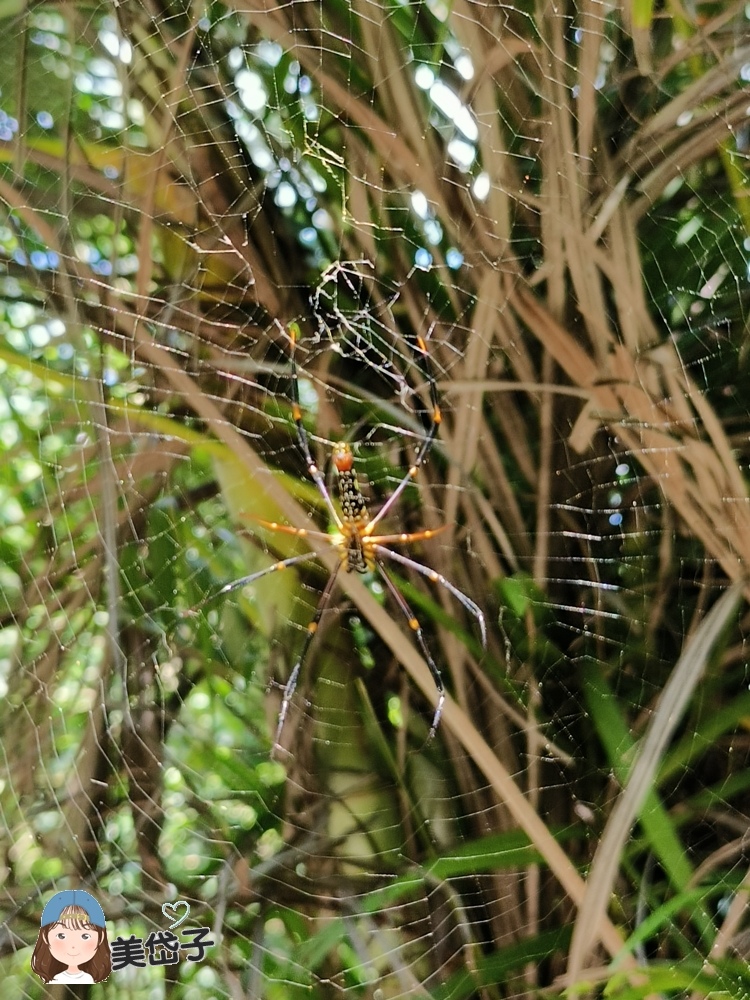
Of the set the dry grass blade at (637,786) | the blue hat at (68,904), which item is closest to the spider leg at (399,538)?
the dry grass blade at (637,786)

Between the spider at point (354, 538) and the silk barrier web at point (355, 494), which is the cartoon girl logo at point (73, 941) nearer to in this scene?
the silk barrier web at point (355, 494)

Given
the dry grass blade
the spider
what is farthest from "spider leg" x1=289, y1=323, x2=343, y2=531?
the dry grass blade

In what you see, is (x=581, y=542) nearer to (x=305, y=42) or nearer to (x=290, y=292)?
(x=290, y=292)

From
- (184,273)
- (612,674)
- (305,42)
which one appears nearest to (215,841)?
(612,674)

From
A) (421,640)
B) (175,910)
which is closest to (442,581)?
(421,640)

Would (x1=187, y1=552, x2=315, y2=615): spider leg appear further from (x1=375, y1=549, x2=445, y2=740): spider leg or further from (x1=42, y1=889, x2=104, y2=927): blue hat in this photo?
(x1=42, y1=889, x2=104, y2=927): blue hat
